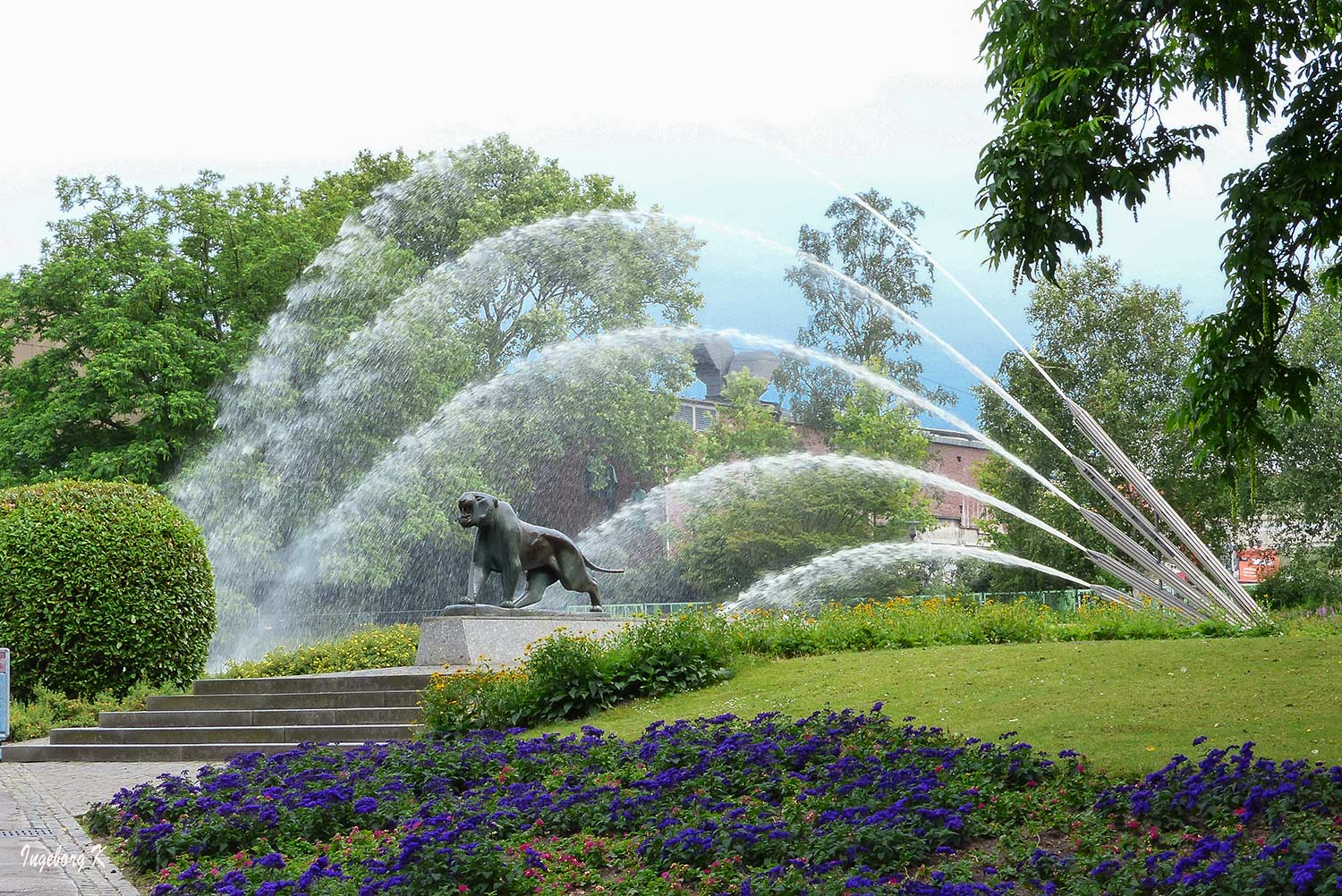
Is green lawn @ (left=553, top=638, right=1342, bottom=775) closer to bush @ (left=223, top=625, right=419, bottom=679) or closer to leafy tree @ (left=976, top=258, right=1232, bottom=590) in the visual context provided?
bush @ (left=223, top=625, right=419, bottom=679)

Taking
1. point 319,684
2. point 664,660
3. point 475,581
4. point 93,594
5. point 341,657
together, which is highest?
point 475,581

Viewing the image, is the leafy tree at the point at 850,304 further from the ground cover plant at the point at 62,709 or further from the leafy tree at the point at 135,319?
the ground cover plant at the point at 62,709

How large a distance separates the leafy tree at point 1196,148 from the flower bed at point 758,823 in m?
2.68

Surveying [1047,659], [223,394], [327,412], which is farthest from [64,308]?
[1047,659]

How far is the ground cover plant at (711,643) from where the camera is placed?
40.6ft

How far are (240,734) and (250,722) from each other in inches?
17.4

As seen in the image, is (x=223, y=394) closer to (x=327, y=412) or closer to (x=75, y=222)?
(x=327, y=412)

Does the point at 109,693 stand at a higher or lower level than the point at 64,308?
lower

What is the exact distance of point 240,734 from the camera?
14398 mm

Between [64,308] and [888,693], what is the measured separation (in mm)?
26335

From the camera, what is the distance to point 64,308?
30.6 meters

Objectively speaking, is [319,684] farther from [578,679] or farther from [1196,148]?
[1196,148]

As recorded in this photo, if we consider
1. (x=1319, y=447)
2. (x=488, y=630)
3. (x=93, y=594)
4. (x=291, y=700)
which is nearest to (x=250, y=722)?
(x=291, y=700)
